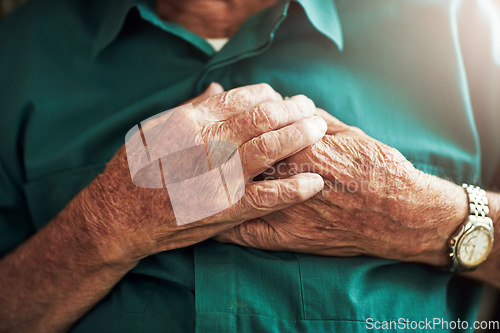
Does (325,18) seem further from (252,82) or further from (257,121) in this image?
(257,121)

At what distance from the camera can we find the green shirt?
2.29 feet

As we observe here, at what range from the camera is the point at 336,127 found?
710 mm

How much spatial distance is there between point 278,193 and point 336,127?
18cm

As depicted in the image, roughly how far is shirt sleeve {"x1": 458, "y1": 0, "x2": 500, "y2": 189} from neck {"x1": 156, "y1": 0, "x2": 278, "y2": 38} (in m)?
0.41

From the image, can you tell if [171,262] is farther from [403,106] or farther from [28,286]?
[403,106]

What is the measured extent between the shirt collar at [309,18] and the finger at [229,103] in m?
0.22

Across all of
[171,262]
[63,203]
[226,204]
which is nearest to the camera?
[226,204]

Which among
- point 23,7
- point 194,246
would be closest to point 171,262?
point 194,246

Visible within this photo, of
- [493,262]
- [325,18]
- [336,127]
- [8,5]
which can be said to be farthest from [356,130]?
[8,5]

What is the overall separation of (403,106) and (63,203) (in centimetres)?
75

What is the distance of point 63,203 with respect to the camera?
0.86m

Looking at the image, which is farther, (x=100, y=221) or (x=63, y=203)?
(x=63, y=203)

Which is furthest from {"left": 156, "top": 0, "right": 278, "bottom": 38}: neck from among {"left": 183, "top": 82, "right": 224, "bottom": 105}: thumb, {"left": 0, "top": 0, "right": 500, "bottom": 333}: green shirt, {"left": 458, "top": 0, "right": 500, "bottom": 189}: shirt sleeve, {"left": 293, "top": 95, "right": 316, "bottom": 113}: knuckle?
{"left": 458, "top": 0, "right": 500, "bottom": 189}: shirt sleeve

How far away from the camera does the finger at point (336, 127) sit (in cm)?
71
